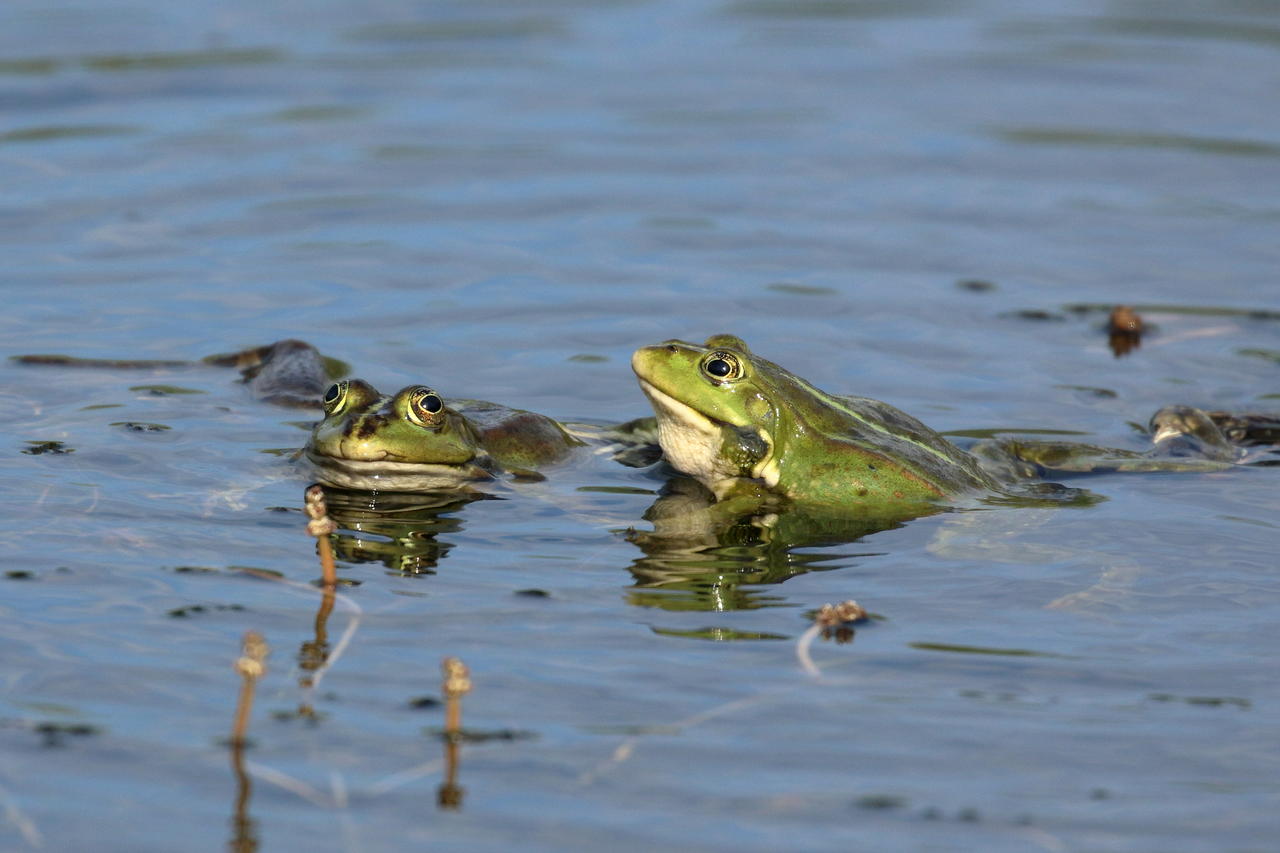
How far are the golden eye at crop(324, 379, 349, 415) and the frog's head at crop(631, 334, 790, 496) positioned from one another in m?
1.28

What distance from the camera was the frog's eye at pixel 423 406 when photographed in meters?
7.14

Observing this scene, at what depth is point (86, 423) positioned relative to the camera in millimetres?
7883

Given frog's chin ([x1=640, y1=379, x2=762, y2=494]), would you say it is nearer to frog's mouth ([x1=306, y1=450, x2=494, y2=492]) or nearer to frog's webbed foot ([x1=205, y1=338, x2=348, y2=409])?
frog's mouth ([x1=306, y1=450, x2=494, y2=492])

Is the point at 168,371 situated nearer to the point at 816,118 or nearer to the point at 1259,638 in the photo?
the point at 1259,638

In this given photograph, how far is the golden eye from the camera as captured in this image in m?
7.21

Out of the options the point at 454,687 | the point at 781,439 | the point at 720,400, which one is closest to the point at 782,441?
the point at 781,439

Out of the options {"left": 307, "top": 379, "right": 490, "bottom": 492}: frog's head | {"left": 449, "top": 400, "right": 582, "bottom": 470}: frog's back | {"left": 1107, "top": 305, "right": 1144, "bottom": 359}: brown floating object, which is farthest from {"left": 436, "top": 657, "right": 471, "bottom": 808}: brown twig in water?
{"left": 1107, "top": 305, "right": 1144, "bottom": 359}: brown floating object

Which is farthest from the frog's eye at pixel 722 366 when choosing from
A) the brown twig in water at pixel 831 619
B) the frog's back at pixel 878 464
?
the brown twig in water at pixel 831 619

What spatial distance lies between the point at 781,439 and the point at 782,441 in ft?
0.04

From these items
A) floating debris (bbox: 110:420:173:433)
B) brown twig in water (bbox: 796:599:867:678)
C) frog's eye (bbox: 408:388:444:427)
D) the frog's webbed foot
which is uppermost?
frog's eye (bbox: 408:388:444:427)

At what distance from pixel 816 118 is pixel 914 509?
Answer: 28.6 ft

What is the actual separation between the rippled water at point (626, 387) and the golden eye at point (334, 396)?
41cm

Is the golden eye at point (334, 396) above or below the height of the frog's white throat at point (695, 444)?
above

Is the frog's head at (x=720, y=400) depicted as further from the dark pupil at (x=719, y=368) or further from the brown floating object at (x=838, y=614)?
the brown floating object at (x=838, y=614)
